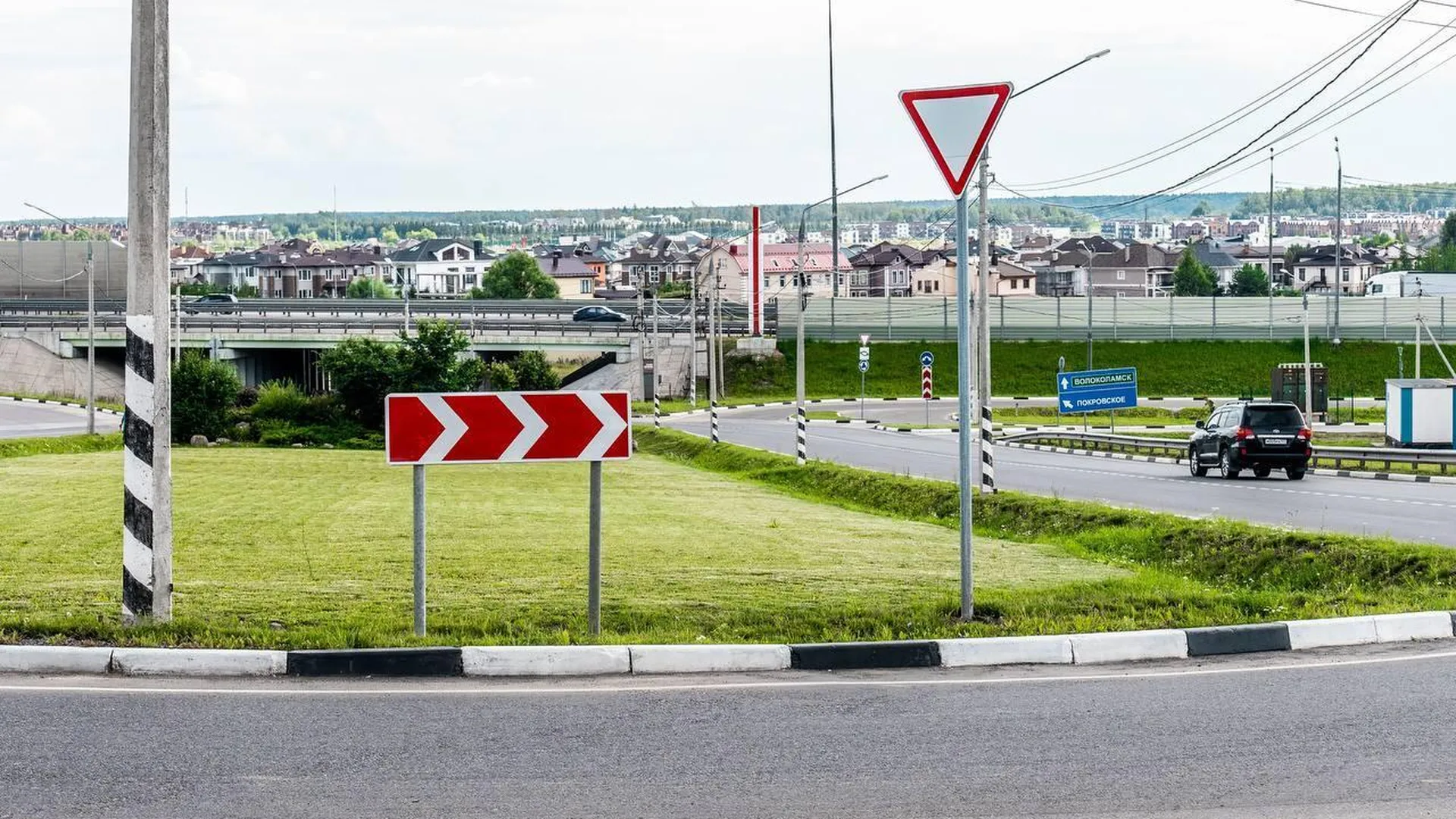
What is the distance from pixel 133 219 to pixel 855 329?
3436 inches

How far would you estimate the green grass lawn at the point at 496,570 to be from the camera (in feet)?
34.6

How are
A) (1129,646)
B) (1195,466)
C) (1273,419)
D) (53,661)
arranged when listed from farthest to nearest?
1. (1195,466)
2. (1273,419)
3. (1129,646)
4. (53,661)

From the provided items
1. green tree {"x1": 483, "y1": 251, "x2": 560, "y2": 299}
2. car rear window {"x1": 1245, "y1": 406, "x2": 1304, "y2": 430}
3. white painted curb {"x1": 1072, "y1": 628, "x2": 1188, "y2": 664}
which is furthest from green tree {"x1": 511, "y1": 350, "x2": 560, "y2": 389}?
green tree {"x1": 483, "y1": 251, "x2": 560, "y2": 299}

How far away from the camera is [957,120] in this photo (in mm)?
10781

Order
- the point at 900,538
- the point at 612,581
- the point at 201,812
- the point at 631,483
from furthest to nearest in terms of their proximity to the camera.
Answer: the point at 631,483 < the point at 900,538 < the point at 612,581 < the point at 201,812

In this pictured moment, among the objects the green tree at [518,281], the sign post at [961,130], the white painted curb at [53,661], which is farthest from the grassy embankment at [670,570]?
the green tree at [518,281]

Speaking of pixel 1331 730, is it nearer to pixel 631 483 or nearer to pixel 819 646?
pixel 819 646

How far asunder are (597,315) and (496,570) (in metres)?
96.7

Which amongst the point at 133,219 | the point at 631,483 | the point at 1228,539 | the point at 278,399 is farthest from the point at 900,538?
the point at 278,399

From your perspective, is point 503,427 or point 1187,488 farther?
point 1187,488

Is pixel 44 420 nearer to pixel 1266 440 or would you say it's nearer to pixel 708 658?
pixel 1266 440

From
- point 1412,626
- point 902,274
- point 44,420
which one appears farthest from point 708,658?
point 902,274

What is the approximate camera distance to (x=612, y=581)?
42.4 feet

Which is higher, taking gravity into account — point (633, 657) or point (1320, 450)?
point (633, 657)
